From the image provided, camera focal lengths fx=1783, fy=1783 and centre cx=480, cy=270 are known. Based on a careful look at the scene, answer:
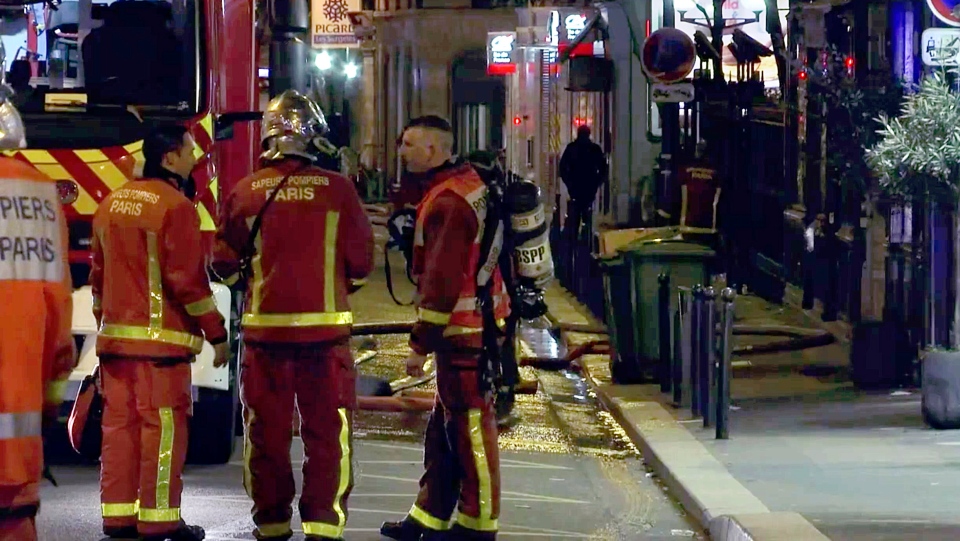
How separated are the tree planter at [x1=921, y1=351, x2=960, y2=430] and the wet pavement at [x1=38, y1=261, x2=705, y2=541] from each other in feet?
6.23

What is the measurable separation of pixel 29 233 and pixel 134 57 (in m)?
4.88

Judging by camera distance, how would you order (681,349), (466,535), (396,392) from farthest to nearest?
(396,392), (681,349), (466,535)

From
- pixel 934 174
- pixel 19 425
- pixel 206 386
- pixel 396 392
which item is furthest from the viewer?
pixel 396 392

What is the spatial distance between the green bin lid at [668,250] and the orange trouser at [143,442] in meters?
6.46

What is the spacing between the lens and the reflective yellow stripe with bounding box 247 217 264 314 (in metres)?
7.55

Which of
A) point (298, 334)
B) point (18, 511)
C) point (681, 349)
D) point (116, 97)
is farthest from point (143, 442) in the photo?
point (681, 349)

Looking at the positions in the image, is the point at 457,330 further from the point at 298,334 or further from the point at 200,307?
the point at 200,307

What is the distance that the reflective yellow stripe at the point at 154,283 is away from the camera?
7703mm

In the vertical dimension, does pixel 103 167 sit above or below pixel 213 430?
above

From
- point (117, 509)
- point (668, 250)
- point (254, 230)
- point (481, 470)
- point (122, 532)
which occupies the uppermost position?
point (254, 230)

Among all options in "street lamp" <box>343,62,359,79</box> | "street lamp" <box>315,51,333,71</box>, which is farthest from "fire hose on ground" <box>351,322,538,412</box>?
"street lamp" <box>343,62,359,79</box>

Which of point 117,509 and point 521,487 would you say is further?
point 521,487

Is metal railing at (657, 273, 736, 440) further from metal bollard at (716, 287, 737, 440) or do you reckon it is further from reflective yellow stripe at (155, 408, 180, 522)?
reflective yellow stripe at (155, 408, 180, 522)

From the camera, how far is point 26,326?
5.44m
